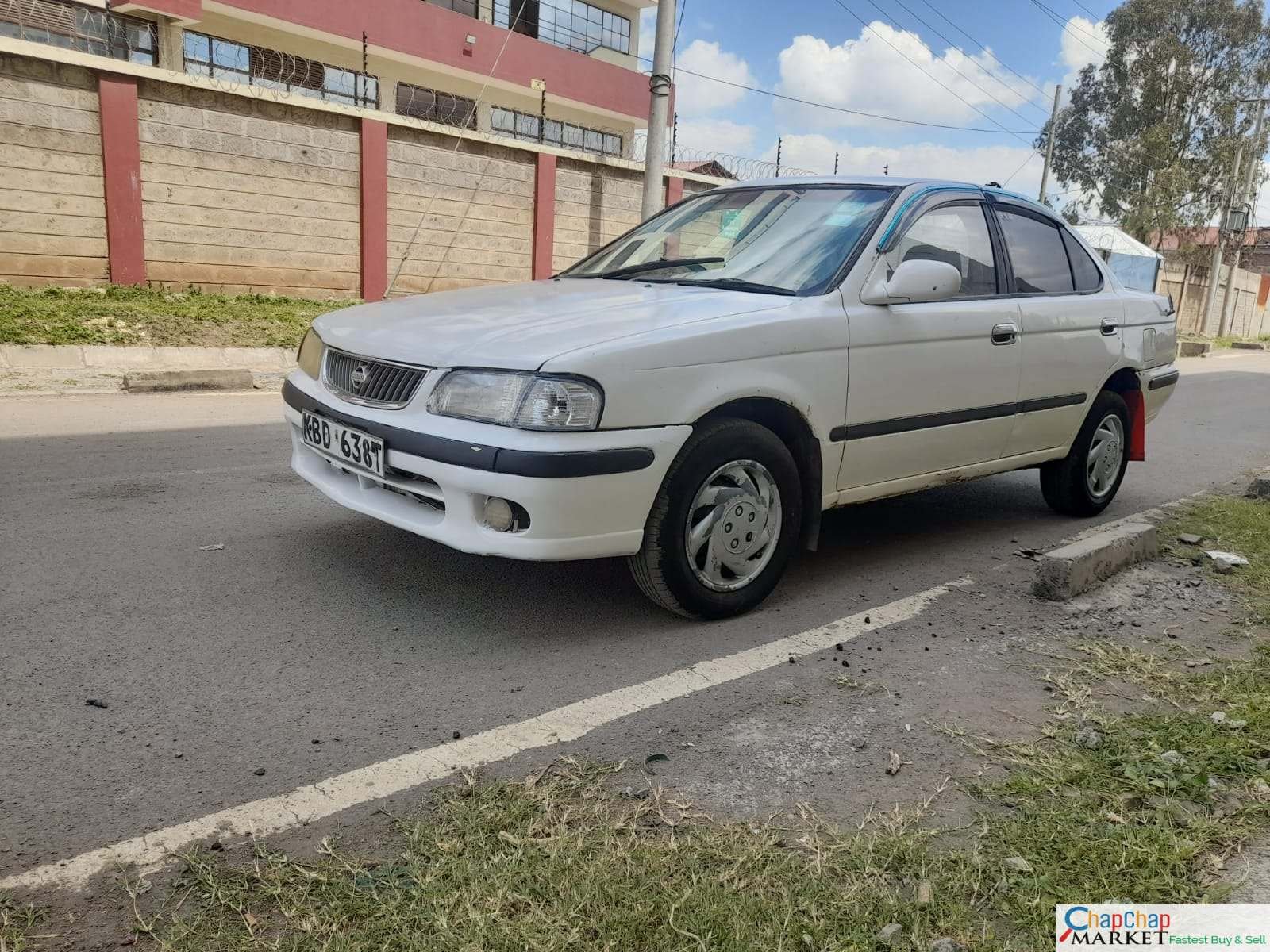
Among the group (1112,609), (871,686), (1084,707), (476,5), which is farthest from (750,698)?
(476,5)

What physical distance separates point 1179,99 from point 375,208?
3649 cm

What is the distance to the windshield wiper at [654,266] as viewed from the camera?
4.30 m

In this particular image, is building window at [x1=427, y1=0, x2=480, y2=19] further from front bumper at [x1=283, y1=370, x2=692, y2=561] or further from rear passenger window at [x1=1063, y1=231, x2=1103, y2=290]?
front bumper at [x1=283, y1=370, x2=692, y2=561]

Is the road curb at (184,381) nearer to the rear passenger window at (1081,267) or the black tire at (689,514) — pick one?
the black tire at (689,514)

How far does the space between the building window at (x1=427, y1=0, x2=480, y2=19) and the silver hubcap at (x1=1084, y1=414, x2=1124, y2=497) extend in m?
23.5

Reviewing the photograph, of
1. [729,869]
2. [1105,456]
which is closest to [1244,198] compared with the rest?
[1105,456]

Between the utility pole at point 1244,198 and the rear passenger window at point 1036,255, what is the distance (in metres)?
33.9

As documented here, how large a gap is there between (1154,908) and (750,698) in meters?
1.25

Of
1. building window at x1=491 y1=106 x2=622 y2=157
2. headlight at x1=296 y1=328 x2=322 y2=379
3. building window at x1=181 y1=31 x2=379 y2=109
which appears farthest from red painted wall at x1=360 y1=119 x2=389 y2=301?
building window at x1=491 y1=106 x2=622 y2=157

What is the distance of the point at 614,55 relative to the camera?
30672 millimetres

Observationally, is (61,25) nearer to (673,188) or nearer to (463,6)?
(463,6)

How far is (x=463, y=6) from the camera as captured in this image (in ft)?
85.5

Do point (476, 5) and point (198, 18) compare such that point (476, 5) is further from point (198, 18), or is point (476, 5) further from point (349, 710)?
point (349, 710)

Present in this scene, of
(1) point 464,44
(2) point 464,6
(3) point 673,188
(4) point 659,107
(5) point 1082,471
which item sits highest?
(2) point 464,6
